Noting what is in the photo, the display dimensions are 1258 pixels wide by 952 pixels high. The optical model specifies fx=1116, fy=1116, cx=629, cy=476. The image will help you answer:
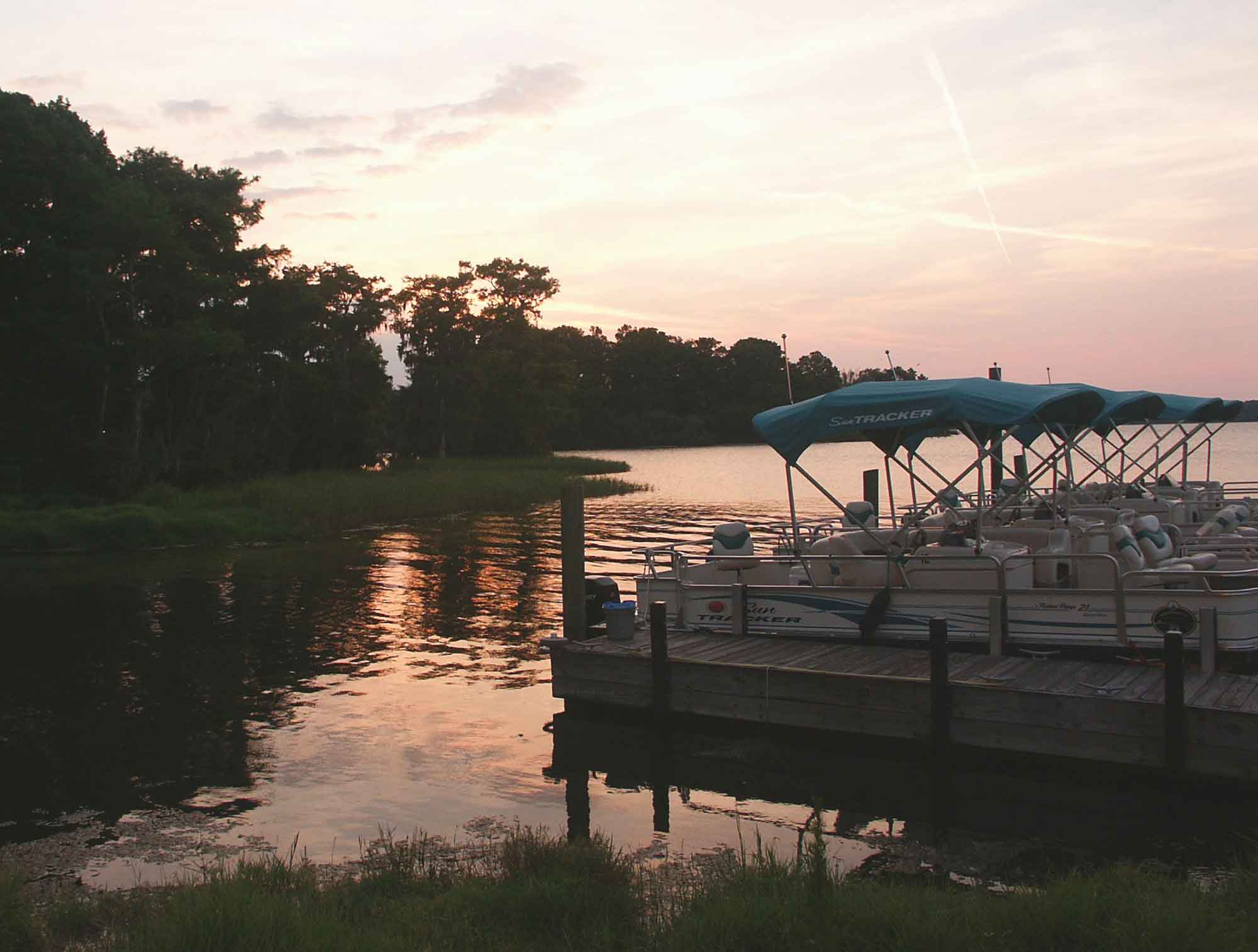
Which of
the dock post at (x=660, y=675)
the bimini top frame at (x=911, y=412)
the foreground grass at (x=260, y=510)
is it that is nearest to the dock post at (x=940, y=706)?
the bimini top frame at (x=911, y=412)

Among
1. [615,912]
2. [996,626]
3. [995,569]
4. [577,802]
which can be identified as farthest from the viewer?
[995,569]

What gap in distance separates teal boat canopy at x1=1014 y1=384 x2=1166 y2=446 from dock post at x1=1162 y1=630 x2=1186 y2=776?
746cm

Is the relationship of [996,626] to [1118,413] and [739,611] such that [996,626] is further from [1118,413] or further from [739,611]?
[1118,413]

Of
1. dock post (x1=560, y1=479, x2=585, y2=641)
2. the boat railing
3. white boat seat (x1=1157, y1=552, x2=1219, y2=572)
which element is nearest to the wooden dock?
dock post (x1=560, y1=479, x2=585, y2=641)

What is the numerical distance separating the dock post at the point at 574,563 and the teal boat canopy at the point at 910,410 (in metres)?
2.68

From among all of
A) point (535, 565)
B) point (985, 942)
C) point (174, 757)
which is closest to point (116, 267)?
point (535, 565)

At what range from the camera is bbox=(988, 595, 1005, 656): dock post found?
12.8 metres

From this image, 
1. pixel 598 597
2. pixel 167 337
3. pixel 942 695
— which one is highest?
pixel 167 337

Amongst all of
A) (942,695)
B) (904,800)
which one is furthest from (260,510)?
(904,800)

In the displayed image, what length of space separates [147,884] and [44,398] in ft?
132

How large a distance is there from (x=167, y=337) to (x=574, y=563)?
33160mm

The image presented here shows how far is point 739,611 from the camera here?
14477 mm

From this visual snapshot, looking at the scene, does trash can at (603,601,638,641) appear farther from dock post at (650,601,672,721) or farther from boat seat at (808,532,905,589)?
boat seat at (808,532,905,589)

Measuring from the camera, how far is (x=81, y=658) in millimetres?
18062
